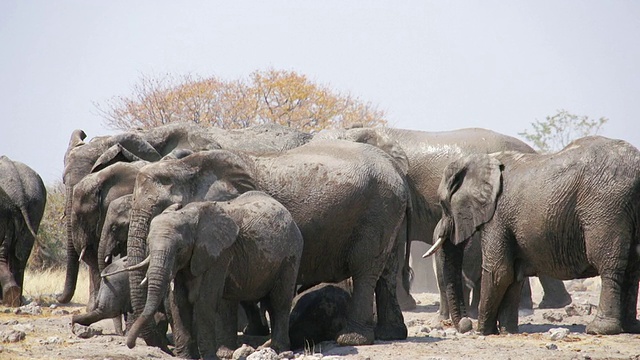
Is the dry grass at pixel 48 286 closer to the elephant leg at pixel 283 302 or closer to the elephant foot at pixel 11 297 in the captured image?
the elephant foot at pixel 11 297

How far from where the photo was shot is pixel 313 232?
1187cm

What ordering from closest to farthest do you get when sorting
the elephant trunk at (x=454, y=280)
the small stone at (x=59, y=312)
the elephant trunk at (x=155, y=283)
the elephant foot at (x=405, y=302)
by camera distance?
the elephant trunk at (x=155, y=283)
the elephant trunk at (x=454, y=280)
the small stone at (x=59, y=312)
the elephant foot at (x=405, y=302)

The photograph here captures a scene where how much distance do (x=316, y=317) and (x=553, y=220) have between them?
2634mm

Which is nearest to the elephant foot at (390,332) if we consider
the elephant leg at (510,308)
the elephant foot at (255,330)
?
the elephant foot at (255,330)

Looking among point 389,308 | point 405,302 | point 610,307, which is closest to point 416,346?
point 389,308

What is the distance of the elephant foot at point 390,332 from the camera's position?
12.2 meters

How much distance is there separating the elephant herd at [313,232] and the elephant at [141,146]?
30mm

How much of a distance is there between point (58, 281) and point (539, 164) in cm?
1074

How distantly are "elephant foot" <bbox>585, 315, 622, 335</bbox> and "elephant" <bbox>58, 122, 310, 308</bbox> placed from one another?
477cm

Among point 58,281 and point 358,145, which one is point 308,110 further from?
point 358,145

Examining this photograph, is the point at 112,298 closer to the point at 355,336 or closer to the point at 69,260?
the point at 355,336

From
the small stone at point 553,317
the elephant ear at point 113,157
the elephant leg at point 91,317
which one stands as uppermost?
the elephant ear at point 113,157

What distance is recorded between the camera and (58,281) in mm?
20688

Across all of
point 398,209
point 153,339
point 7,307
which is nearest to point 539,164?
point 398,209
